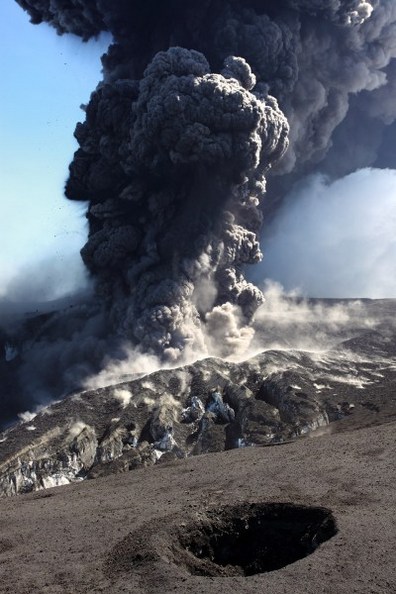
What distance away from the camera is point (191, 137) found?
161ft

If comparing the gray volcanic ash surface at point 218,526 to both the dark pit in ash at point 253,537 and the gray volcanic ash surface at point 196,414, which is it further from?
the gray volcanic ash surface at point 196,414

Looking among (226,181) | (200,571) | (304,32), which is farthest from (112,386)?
(304,32)

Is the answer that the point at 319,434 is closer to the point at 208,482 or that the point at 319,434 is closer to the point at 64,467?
the point at 208,482

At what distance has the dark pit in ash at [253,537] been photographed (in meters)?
17.1

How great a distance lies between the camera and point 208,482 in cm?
2372

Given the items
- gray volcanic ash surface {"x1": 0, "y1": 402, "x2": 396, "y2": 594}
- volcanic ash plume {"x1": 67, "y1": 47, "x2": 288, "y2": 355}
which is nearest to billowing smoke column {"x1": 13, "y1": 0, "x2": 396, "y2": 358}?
volcanic ash plume {"x1": 67, "y1": 47, "x2": 288, "y2": 355}

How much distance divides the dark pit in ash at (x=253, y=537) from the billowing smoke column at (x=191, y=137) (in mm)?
29146

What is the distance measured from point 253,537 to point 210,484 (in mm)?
4999

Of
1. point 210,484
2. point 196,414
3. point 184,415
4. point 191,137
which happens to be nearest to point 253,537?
point 210,484

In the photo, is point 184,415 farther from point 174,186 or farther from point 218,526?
A: point 174,186

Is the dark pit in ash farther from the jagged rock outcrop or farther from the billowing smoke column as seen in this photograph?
the billowing smoke column

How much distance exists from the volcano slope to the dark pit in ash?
44 mm

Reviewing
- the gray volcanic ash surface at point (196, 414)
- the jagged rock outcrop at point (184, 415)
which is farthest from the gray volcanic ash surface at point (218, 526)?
the jagged rock outcrop at point (184, 415)

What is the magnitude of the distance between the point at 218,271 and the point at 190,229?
13.6 ft
